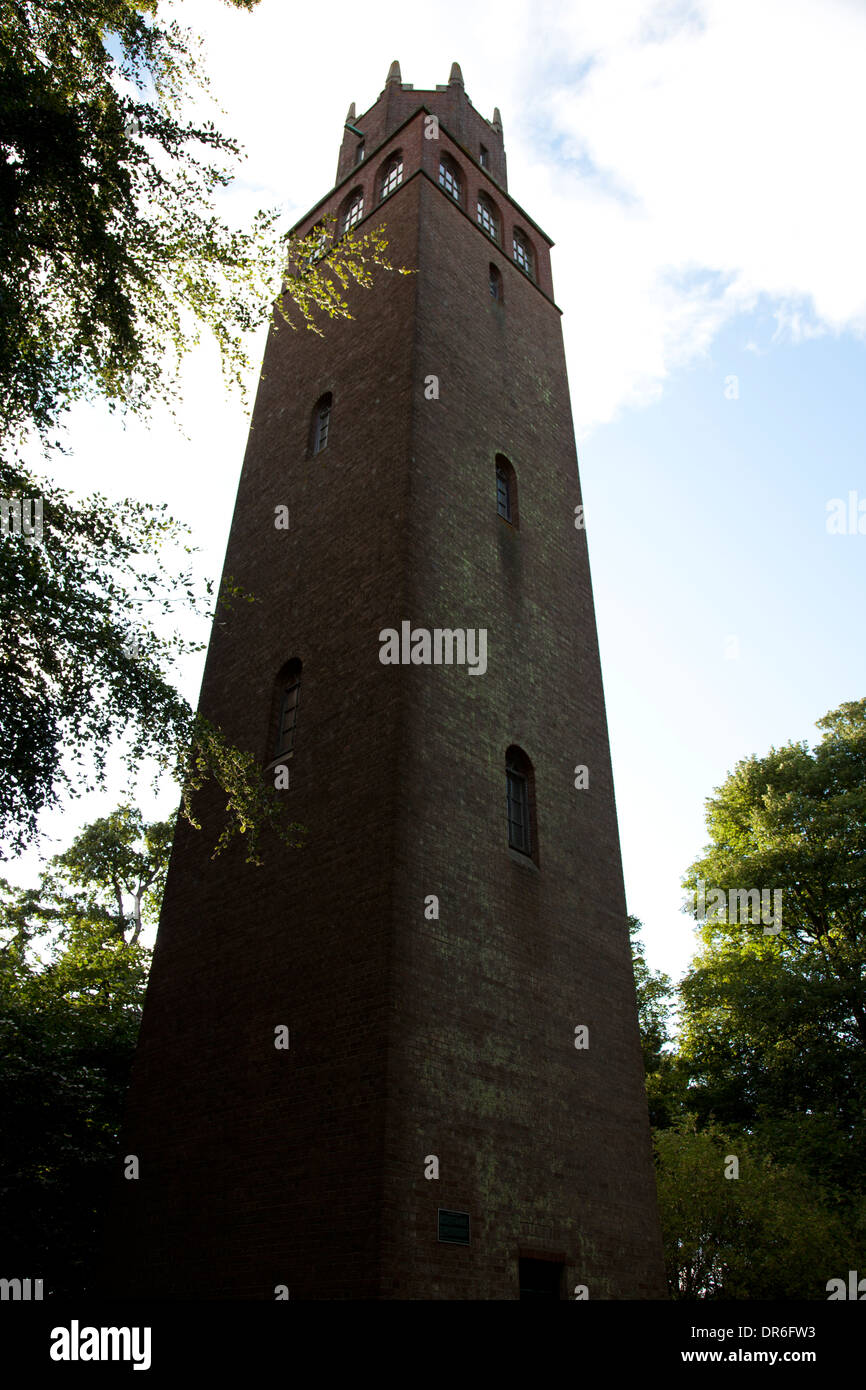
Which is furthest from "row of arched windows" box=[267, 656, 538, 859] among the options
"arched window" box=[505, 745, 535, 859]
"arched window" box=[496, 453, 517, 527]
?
"arched window" box=[496, 453, 517, 527]

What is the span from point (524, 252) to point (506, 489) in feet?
29.8

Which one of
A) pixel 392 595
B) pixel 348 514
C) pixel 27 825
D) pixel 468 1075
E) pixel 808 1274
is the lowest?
pixel 808 1274

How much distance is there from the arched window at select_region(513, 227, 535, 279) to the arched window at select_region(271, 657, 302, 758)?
12.7 m

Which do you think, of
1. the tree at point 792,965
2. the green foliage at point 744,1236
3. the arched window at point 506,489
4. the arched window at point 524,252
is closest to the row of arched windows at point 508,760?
the arched window at point 506,489

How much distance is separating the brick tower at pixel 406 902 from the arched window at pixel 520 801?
45 mm

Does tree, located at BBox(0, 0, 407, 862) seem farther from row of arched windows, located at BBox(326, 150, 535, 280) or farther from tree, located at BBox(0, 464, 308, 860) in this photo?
row of arched windows, located at BBox(326, 150, 535, 280)

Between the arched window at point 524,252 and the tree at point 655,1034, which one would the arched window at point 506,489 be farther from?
the tree at point 655,1034

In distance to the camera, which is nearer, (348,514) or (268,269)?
(268,269)

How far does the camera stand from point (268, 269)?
11602 mm

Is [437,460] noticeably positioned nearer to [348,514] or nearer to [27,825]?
[348,514]

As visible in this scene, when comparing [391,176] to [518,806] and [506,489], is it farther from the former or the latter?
[518,806]

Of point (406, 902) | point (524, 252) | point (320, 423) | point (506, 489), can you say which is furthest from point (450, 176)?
point (406, 902)
